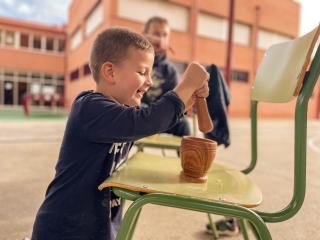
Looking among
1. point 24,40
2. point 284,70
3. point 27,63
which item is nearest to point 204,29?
point 27,63

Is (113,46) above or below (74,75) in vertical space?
below

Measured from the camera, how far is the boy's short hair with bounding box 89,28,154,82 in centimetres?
93

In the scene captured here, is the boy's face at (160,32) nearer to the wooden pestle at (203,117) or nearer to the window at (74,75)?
the wooden pestle at (203,117)

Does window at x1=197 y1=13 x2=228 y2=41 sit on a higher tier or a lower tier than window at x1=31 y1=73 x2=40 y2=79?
higher

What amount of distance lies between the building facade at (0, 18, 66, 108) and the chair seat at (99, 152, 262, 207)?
1834cm

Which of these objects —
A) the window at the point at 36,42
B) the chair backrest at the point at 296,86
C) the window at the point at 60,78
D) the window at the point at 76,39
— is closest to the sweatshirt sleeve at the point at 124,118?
the chair backrest at the point at 296,86

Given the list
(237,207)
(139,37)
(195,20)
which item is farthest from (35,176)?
(195,20)

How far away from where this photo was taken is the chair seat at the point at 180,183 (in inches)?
30.4

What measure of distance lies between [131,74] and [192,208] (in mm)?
431

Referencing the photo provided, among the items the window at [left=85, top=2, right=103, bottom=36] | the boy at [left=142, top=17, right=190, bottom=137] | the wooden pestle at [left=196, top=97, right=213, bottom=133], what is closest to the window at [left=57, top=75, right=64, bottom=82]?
the window at [left=85, top=2, right=103, bottom=36]

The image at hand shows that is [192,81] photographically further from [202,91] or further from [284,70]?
[284,70]

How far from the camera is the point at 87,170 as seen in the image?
2.87 feet

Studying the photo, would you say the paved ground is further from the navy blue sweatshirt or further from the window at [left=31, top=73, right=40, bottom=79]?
the window at [left=31, top=73, right=40, bottom=79]

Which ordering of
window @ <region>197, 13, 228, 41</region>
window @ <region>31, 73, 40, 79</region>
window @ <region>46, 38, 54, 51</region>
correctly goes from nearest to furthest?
window @ <region>197, 13, 228, 41</region>, window @ <region>31, 73, 40, 79</region>, window @ <region>46, 38, 54, 51</region>
